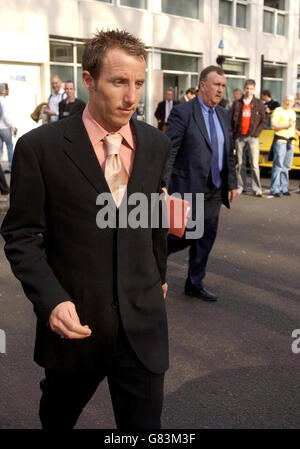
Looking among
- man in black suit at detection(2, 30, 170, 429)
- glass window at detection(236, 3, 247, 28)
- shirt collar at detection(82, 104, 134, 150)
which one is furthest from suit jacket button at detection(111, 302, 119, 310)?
glass window at detection(236, 3, 247, 28)

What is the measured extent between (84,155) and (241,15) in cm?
2566

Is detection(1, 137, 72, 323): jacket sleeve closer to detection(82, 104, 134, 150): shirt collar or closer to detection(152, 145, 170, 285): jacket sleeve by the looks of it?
detection(82, 104, 134, 150): shirt collar

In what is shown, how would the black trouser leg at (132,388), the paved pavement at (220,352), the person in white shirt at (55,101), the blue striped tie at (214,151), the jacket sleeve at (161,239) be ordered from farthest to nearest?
the person in white shirt at (55,101) < the blue striped tie at (214,151) < the paved pavement at (220,352) < the jacket sleeve at (161,239) < the black trouser leg at (132,388)

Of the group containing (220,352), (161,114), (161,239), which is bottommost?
(220,352)

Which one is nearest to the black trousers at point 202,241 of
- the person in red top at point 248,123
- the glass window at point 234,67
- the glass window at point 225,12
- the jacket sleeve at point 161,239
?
the jacket sleeve at point 161,239

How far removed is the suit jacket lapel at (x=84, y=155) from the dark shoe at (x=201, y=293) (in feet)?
12.0

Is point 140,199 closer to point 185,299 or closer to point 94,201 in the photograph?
point 94,201

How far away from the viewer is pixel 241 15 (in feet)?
85.0

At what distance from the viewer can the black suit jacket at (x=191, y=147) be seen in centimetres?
531

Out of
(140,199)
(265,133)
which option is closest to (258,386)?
(140,199)

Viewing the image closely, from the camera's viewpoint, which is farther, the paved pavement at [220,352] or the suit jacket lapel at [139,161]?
the paved pavement at [220,352]

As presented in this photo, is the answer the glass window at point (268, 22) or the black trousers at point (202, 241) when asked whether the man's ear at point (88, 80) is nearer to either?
the black trousers at point (202, 241)

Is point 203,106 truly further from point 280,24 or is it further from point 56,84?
point 280,24

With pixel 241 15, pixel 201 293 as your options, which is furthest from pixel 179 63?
pixel 201 293
